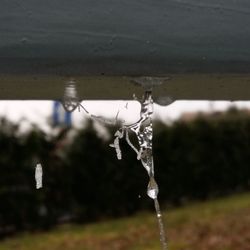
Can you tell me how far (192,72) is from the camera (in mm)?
1516

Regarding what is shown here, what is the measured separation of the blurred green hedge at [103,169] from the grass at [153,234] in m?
0.28

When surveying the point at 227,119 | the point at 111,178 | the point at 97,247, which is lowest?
the point at 97,247

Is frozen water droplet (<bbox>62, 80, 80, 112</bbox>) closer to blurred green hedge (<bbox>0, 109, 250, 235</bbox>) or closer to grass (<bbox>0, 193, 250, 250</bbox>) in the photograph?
grass (<bbox>0, 193, 250, 250</bbox>)

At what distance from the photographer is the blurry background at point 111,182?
8.22 meters

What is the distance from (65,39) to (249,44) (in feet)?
1.38

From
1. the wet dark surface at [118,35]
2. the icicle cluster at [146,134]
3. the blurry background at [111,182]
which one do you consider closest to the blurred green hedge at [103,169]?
the blurry background at [111,182]

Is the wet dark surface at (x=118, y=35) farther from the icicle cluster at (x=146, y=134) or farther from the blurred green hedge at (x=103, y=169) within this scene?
the blurred green hedge at (x=103, y=169)

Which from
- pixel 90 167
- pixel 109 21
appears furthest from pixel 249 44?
pixel 90 167

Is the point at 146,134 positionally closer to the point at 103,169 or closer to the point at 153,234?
the point at 153,234

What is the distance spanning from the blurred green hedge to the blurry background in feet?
0.05

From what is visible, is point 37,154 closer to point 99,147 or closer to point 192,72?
point 99,147

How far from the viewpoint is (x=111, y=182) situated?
9.66 meters

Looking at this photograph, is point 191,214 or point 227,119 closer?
point 191,214

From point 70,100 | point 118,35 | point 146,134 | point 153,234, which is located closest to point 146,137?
point 146,134
